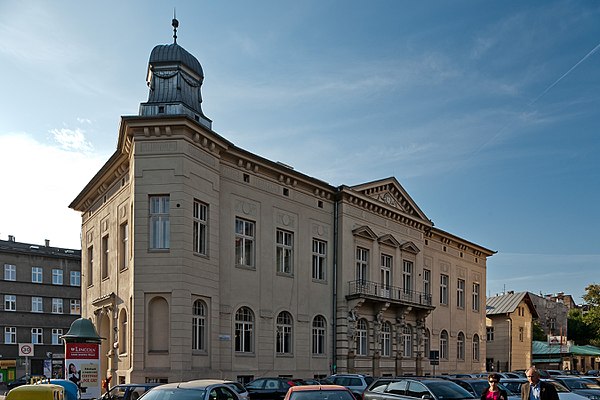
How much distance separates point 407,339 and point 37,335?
114ft

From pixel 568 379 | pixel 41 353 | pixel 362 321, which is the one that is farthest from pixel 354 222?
pixel 41 353

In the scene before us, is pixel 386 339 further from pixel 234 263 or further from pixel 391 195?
pixel 234 263

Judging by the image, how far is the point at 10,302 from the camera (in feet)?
181

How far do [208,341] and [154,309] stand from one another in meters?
2.76

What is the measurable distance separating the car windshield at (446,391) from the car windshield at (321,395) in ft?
13.5

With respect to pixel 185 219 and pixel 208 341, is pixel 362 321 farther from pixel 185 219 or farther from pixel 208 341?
pixel 185 219

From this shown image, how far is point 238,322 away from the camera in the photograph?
1143 inches

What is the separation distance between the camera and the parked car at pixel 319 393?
42.3 feet

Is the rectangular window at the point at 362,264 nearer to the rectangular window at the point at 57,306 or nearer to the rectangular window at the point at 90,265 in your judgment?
the rectangular window at the point at 90,265

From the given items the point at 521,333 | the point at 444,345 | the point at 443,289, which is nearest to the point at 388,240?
the point at 443,289

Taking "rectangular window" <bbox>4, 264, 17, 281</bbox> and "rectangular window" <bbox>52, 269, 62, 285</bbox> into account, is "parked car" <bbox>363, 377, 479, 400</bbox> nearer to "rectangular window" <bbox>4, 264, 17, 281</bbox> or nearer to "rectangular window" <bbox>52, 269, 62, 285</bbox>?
"rectangular window" <bbox>4, 264, 17, 281</bbox>

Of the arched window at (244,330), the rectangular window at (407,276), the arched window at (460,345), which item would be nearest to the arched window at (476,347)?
the arched window at (460,345)

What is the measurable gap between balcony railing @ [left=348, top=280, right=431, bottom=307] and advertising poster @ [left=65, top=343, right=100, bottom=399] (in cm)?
1594

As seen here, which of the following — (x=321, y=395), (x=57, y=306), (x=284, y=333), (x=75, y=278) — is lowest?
(x=57, y=306)
